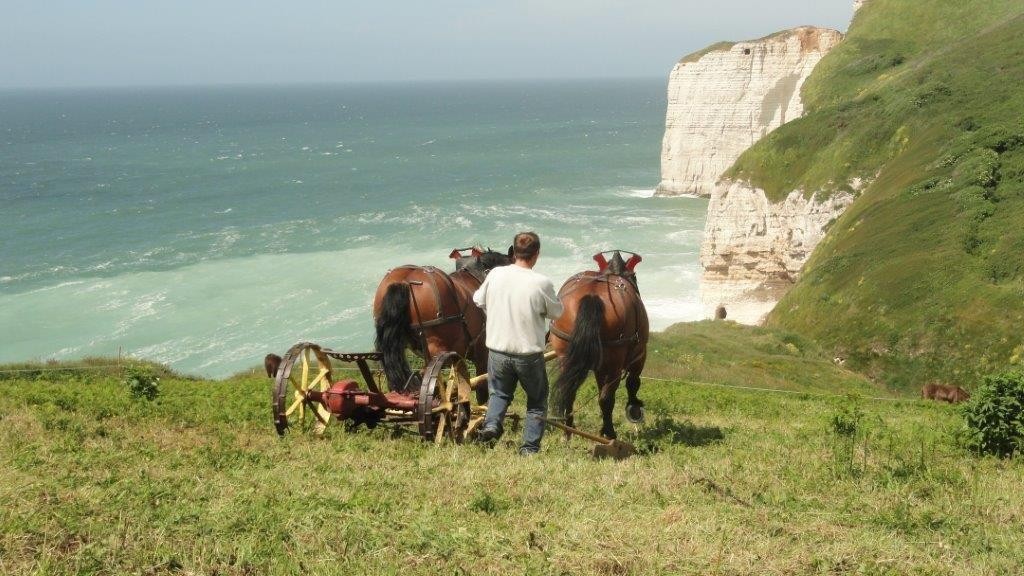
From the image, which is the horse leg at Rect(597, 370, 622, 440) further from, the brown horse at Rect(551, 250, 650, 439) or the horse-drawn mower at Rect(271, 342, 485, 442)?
the horse-drawn mower at Rect(271, 342, 485, 442)

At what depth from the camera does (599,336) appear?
37.9 feet

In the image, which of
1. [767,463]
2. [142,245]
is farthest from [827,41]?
[767,463]

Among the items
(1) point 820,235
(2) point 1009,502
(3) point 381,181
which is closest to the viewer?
(2) point 1009,502

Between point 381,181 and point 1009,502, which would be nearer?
point 1009,502

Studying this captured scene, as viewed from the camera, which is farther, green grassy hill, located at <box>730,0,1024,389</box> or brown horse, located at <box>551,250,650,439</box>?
green grassy hill, located at <box>730,0,1024,389</box>

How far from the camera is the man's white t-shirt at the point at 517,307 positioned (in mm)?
9133

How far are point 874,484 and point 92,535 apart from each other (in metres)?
6.64

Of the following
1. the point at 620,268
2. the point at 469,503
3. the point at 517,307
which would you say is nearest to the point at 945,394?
the point at 620,268

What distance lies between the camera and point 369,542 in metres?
Result: 6.29

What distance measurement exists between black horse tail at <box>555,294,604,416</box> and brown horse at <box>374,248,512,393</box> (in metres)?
1.94

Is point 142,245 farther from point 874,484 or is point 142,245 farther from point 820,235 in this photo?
point 874,484

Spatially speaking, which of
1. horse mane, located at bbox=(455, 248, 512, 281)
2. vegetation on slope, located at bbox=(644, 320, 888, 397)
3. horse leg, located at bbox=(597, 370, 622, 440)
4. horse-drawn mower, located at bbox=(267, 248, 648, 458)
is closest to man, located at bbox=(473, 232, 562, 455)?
horse-drawn mower, located at bbox=(267, 248, 648, 458)

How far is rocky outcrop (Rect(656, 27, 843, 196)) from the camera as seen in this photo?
86.4m

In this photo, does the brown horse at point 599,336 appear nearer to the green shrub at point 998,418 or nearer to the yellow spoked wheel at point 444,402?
the yellow spoked wheel at point 444,402
